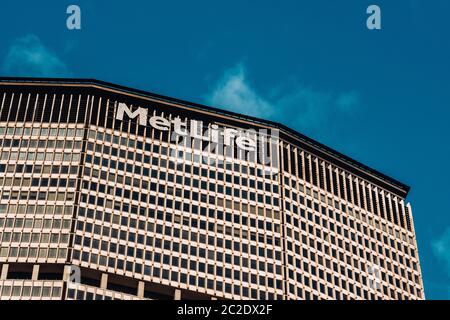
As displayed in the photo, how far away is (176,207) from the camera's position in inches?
5827

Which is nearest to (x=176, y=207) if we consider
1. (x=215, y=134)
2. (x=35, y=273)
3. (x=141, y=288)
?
(x=141, y=288)

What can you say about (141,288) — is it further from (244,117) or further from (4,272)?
(244,117)

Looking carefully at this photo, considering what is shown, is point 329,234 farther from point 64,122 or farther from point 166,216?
point 64,122

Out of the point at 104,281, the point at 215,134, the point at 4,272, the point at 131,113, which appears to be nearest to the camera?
the point at 4,272

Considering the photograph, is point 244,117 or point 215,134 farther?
point 244,117

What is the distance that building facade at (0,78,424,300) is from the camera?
137m

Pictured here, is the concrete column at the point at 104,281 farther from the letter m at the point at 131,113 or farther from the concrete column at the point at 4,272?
the letter m at the point at 131,113

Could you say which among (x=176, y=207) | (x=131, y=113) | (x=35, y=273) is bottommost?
(x=35, y=273)

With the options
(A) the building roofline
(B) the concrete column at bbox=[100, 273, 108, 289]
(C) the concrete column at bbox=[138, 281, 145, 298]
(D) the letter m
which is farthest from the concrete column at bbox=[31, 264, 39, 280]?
(A) the building roofline

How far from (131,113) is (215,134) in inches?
701

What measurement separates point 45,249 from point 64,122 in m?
30.8

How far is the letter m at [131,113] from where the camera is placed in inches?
6265

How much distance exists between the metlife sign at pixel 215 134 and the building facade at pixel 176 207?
28 cm

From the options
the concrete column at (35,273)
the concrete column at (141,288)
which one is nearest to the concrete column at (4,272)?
the concrete column at (35,273)
